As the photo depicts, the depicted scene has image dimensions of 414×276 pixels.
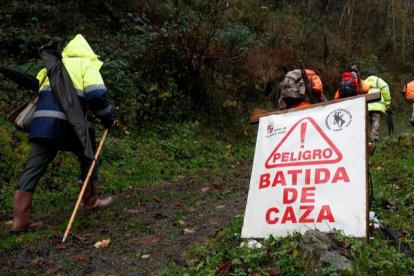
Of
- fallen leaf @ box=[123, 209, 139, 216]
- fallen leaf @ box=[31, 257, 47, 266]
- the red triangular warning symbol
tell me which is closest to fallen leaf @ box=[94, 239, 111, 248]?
fallen leaf @ box=[31, 257, 47, 266]

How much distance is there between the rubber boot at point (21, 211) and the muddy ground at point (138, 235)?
256 millimetres

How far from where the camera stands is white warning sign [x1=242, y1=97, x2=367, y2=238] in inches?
163

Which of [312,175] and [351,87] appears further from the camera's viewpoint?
[351,87]

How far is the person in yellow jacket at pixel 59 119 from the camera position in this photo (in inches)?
228

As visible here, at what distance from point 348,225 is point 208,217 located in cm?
238

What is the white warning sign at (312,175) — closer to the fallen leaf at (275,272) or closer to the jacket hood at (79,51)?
the fallen leaf at (275,272)

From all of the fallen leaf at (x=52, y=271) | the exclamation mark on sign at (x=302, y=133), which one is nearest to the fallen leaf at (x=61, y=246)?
the fallen leaf at (x=52, y=271)

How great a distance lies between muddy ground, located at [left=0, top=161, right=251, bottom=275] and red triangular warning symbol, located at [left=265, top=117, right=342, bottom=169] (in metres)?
1.26

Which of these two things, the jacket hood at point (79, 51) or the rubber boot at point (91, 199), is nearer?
the jacket hood at point (79, 51)

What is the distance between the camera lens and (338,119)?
14.8 ft

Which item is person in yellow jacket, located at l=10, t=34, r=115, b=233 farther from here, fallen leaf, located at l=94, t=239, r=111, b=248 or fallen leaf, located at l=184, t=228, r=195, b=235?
fallen leaf, located at l=184, t=228, r=195, b=235

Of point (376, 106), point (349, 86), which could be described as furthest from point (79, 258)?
point (376, 106)

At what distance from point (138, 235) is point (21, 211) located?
146cm

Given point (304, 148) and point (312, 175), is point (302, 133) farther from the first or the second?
point (312, 175)
